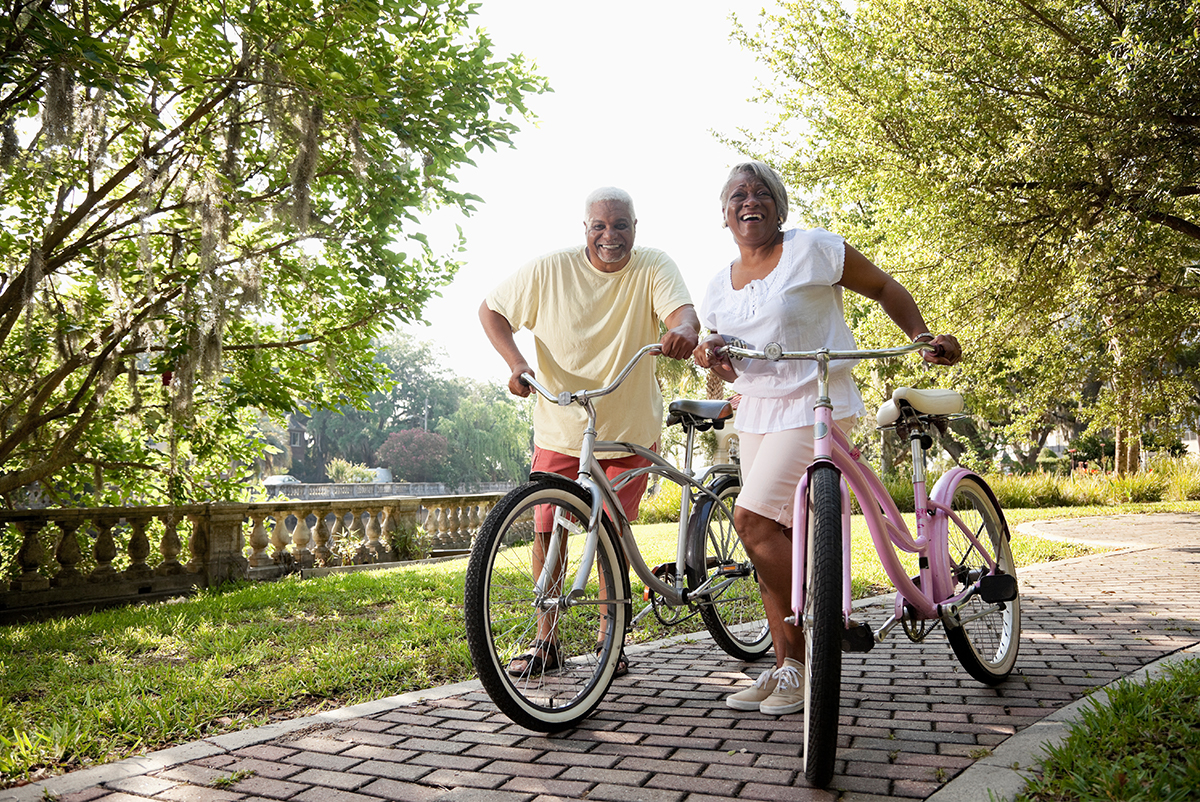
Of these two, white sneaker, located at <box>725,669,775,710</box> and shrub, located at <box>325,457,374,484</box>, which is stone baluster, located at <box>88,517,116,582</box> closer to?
white sneaker, located at <box>725,669,775,710</box>

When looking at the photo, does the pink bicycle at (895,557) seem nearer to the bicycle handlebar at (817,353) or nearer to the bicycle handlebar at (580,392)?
the bicycle handlebar at (817,353)

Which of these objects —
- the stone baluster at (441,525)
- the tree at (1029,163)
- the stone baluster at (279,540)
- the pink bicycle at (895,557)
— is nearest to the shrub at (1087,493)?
the tree at (1029,163)

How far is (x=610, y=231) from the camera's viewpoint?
3816 millimetres

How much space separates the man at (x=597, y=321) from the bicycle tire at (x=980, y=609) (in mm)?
1347

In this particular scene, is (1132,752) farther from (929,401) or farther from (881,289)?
(881,289)

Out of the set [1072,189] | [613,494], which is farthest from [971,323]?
[613,494]

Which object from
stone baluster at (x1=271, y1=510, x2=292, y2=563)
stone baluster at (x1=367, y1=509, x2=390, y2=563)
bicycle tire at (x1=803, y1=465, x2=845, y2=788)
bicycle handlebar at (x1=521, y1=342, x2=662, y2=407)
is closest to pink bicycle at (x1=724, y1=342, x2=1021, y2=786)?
bicycle tire at (x1=803, y1=465, x2=845, y2=788)

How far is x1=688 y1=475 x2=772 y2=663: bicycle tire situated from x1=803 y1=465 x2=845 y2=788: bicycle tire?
4.07ft

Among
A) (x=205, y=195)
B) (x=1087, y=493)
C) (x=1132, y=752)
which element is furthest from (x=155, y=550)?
(x=1087, y=493)

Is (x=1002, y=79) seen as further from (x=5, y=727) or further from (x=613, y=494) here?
(x=5, y=727)

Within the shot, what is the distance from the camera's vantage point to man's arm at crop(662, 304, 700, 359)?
3291 mm

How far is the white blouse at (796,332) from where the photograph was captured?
3.15 m

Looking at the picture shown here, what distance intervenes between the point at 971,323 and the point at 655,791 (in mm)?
12292

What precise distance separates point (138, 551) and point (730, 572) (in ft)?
24.0
